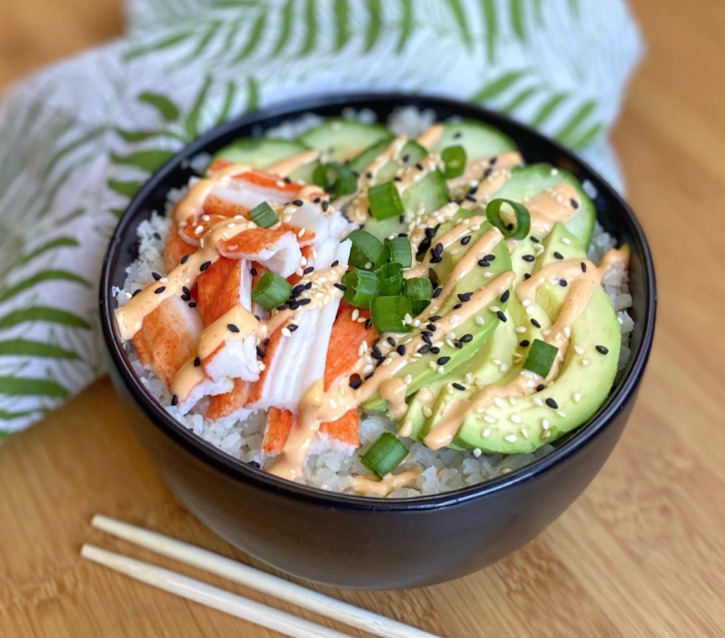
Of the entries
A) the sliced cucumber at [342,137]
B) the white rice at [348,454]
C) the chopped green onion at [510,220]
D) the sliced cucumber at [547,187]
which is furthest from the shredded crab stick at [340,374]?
the sliced cucumber at [342,137]

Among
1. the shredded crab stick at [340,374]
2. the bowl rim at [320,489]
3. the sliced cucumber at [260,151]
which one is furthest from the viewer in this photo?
the sliced cucumber at [260,151]

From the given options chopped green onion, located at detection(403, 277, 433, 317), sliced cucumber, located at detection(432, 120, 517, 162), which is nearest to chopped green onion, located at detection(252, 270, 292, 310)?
chopped green onion, located at detection(403, 277, 433, 317)

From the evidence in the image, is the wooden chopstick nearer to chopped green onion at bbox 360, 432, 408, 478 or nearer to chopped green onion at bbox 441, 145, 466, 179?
chopped green onion at bbox 360, 432, 408, 478

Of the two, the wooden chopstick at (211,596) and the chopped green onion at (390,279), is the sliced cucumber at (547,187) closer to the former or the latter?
the chopped green onion at (390,279)

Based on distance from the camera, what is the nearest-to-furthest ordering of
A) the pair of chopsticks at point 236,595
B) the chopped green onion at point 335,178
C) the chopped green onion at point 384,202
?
the pair of chopsticks at point 236,595
the chopped green onion at point 384,202
the chopped green onion at point 335,178

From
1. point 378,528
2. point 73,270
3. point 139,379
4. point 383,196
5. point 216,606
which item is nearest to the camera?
point 378,528

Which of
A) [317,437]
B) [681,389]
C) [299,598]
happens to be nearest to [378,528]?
[317,437]

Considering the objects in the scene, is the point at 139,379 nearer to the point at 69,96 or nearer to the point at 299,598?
the point at 299,598
